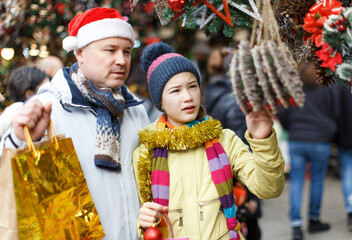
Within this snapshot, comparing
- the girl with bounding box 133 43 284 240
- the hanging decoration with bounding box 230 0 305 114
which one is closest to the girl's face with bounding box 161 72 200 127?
the girl with bounding box 133 43 284 240

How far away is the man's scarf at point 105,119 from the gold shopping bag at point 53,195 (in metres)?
0.17

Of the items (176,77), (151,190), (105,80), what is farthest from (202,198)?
(105,80)

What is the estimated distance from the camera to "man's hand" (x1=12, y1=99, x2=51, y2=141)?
1.65 m

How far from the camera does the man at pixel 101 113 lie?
198cm

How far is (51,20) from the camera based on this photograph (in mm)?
3625

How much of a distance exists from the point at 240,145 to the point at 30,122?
1.03 metres

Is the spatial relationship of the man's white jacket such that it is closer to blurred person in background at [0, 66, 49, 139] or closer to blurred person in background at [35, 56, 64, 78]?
blurred person in background at [0, 66, 49, 139]

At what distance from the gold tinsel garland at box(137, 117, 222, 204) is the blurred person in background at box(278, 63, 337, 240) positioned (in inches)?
132

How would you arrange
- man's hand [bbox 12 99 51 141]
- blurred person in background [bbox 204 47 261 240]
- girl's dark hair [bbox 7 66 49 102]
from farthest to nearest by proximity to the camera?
girl's dark hair [bbox 7 66 49 102], blurred person in background [bbox 204 47 261 240], man's hand [bbox 12 99 51 141]

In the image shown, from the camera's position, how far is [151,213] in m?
1.82

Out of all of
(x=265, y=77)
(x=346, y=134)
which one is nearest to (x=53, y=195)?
(x=265, y=77)

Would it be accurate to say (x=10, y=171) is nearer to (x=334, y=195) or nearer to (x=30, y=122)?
(x=30, y=122)

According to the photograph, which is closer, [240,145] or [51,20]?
[240,145]

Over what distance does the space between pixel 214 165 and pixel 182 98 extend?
39 centimetres
